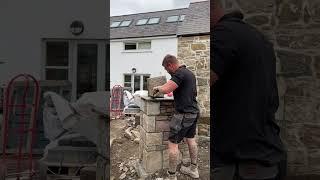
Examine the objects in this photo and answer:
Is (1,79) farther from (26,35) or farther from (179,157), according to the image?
(179,157)

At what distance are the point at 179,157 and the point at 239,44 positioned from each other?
477 millimetres

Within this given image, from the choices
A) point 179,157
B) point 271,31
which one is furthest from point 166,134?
point 271,31

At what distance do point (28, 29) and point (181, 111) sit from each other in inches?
27.7

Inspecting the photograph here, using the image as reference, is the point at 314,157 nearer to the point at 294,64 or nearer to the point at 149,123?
the point at 294,64

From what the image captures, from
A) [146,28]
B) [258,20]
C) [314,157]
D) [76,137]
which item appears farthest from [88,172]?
[314,157]

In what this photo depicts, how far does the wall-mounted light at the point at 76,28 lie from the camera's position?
1.75m

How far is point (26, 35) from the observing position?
70.5 inches

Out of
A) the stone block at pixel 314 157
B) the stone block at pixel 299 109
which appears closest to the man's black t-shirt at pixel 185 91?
the stone block at pixel 299 109

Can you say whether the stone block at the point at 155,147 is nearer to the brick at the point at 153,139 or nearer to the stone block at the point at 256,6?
the brick at the point at 153,139

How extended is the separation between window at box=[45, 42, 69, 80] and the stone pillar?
37 centimetres

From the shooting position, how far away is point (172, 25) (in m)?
1.63

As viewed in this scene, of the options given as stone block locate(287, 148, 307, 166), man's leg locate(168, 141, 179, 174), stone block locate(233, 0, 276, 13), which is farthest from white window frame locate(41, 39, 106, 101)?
stone block locate(287, 148, 307, 166)

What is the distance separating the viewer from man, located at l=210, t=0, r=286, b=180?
1540 millimetres

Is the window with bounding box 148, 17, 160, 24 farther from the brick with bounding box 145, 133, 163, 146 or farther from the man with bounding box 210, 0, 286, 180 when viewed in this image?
the brick with bounding box 145, 133, 163, 146
